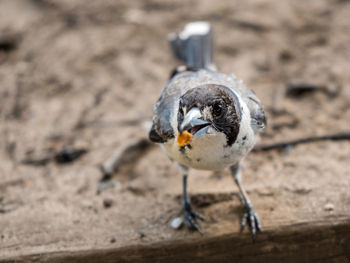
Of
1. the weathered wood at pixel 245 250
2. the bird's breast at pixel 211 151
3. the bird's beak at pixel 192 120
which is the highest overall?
the bird's beak at pixel 192 120

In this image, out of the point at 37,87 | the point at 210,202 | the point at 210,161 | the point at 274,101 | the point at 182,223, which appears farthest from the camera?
the point at 37,87

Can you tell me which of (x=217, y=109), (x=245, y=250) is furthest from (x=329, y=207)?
(x=217, y=109)

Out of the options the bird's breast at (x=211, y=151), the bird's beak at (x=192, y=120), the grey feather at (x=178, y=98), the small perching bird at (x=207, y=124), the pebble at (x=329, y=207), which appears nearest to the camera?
the bird's beak at (x=192, y=120)

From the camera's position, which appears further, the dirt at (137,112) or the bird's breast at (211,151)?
the dirt at (137,112)

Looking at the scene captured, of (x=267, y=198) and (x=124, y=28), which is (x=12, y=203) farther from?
(x=124, y=28)

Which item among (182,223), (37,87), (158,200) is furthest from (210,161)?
(37,87)

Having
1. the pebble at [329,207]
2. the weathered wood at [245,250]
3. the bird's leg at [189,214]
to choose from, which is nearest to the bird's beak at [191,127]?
the bird's leg at [189,214]

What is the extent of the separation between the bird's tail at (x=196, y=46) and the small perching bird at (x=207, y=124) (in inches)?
23.3

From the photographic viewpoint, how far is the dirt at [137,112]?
3375 millimetres

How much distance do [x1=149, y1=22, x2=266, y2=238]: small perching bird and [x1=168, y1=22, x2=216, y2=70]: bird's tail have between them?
0.59 meters

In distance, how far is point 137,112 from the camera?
5.06m

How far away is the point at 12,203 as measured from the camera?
3.75 m

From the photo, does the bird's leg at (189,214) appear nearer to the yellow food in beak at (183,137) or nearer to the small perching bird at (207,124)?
the small perching bird at (207,124)

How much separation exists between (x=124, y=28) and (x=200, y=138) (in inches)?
174
